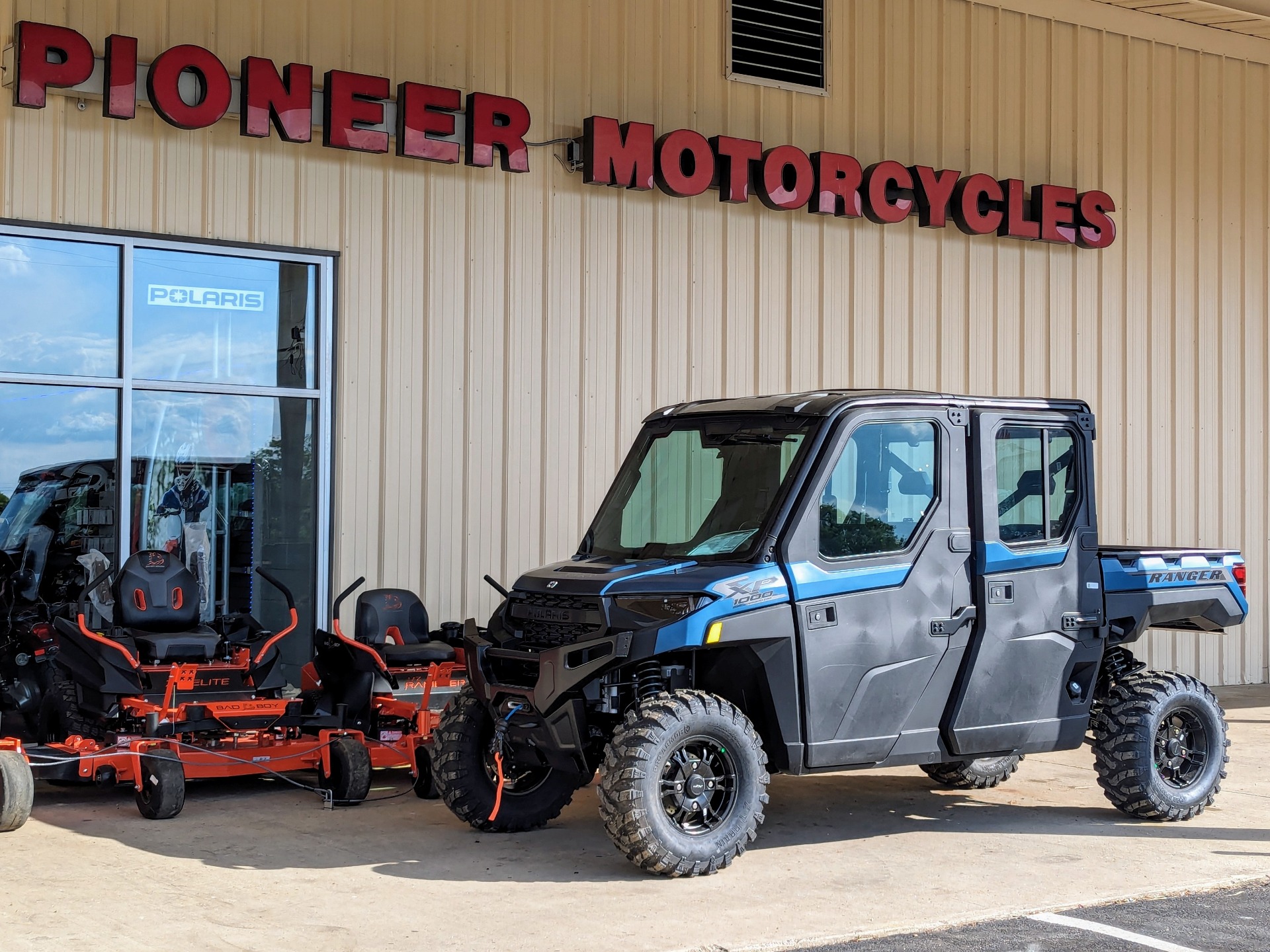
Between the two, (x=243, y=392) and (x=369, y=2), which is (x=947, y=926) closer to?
(x=243, y=392)

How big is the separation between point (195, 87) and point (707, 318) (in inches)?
181

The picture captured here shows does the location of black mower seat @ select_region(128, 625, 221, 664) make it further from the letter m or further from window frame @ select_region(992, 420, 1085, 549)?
the letter m

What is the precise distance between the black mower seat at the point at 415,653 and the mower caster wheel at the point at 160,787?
172cm

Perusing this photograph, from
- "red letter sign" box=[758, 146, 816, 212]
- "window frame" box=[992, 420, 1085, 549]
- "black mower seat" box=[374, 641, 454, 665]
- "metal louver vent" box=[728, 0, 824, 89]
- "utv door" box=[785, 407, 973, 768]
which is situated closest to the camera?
"utv door" box=[785, 407, 973, 768]

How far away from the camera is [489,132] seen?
482 inches

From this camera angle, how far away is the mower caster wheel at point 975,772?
934cm

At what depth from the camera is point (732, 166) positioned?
43.8ft

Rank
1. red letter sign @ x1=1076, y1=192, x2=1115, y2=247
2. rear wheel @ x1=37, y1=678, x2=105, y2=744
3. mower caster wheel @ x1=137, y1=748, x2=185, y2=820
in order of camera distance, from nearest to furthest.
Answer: mower caster wheel @ x1=137, y1=748, x2=185, y2=820, rear wheel @ x1=37, y1=678, x2=105, y2=744, red letter sign @ x1=1076, y1=192, x2=1115, y2=247

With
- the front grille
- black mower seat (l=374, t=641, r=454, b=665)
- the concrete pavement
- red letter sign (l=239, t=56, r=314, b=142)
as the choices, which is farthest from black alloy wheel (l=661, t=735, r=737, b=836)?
red letter sign (l=239, t=56, r=314, b=142)

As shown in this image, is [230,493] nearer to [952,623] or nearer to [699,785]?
[699,785]

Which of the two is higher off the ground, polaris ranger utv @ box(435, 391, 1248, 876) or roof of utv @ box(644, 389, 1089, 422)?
roof of utv @ box(644, 389, 1089, 422)

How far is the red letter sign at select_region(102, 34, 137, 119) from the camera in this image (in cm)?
1080

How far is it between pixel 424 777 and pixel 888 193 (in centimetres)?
766

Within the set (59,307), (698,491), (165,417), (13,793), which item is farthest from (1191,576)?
(59,307)
